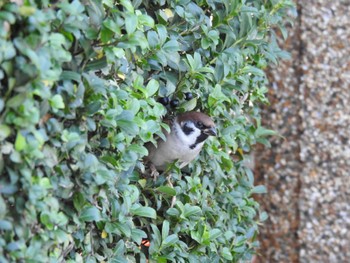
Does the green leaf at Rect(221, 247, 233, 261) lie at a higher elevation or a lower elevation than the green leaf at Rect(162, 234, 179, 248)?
lower

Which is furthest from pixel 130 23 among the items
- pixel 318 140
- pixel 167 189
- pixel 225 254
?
pixel 318 140

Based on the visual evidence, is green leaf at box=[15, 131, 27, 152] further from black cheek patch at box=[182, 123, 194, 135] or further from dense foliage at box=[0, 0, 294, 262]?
black cheek patch at box=[182, 123, 194, 135]

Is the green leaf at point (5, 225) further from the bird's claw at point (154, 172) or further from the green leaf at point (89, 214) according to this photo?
the bird's claw at point (154, 172)

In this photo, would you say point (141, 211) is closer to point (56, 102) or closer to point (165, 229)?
point (165, 229)

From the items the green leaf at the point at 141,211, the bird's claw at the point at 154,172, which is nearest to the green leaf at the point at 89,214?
the green leaf at the point at 141,211

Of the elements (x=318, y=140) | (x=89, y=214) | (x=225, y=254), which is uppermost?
(x=89, y=214)

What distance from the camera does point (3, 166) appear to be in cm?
213

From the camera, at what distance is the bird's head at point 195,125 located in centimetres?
338

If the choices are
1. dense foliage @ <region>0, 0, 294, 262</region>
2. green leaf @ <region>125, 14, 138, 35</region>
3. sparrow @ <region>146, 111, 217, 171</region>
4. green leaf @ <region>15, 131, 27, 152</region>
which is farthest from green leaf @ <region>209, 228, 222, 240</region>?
green leaf @ <region>15, 131, 27, 152</region>

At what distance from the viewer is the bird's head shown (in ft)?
11.1

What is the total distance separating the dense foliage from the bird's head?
0.26 ft

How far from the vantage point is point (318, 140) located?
599 cm

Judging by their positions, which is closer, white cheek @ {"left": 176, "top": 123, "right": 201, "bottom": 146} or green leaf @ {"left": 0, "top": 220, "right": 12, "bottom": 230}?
green leaf @ {"left": 0, "top": 220, "right": 12, "bottom": 230}

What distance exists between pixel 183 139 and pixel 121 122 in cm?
83
